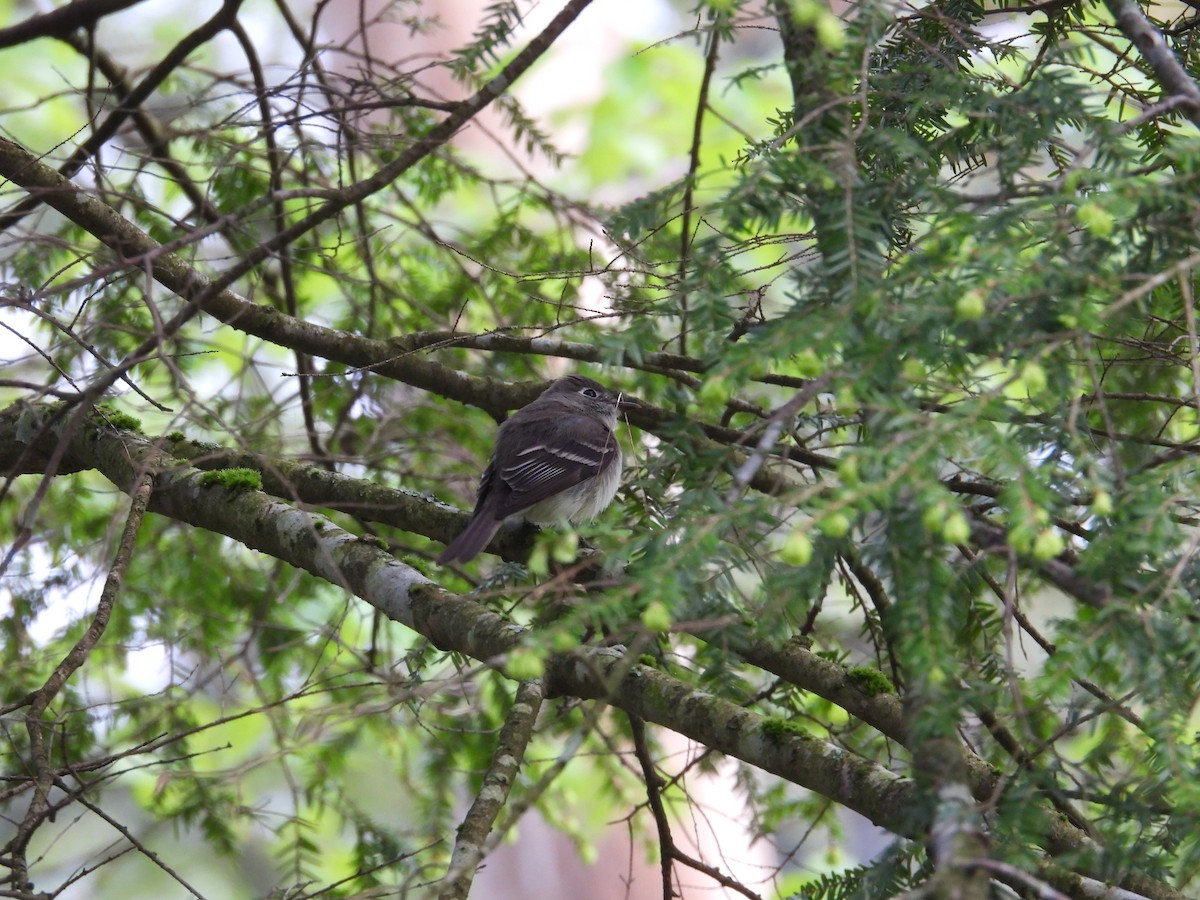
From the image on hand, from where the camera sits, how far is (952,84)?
2148mm

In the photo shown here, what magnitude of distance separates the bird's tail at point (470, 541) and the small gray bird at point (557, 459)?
16 centimetres

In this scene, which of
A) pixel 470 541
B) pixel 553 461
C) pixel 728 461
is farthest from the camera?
pixel 553 461

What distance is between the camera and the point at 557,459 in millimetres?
4793

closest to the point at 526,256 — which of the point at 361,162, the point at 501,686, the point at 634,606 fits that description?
the point at 361,162

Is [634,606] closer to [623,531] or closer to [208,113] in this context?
[623,531]

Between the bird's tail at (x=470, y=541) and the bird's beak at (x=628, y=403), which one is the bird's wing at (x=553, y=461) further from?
the bird's beak at (x=628, y=403)

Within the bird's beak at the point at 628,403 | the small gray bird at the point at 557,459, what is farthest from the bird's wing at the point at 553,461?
the bird's beak at the point at 628,403

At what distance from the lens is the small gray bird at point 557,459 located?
4.42 m

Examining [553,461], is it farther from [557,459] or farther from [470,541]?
[470,541]

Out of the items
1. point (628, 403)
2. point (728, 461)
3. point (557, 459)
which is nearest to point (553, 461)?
point (557, 459)

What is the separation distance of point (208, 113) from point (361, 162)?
27.8 inches

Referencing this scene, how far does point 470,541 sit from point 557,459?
1.09 metres

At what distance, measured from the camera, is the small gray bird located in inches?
174

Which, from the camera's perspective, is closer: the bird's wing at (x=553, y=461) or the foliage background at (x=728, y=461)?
the foliage background at (x=728, y=461)
